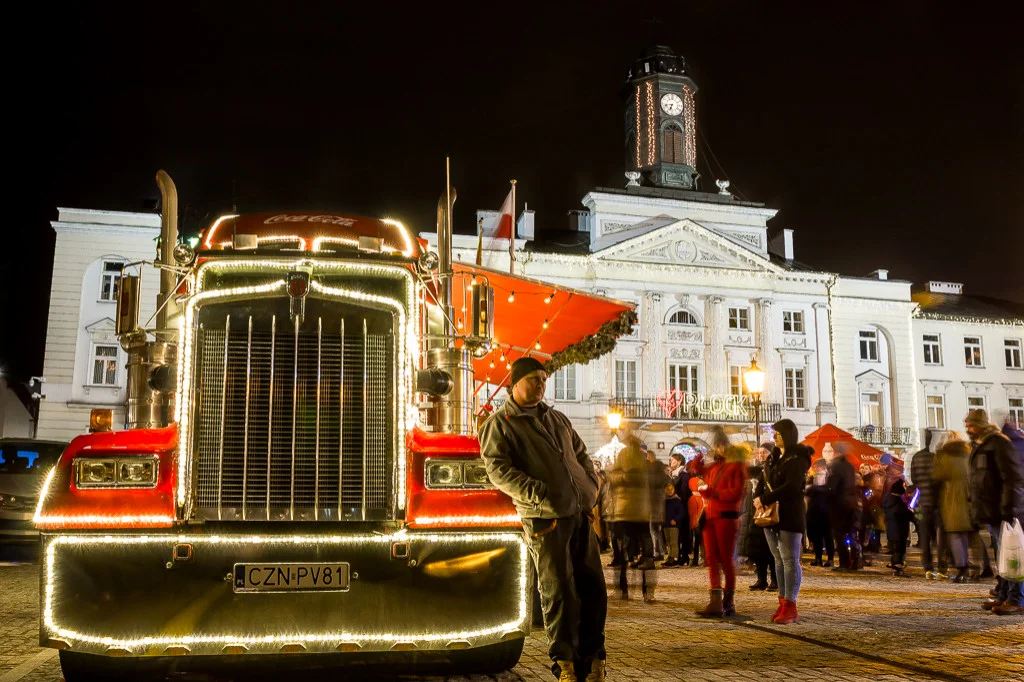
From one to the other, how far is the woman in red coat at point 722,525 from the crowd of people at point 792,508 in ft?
0.04

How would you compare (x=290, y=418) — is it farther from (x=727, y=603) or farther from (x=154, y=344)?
(x=727, y=603)

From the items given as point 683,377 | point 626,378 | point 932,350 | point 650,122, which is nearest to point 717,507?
point 626,378

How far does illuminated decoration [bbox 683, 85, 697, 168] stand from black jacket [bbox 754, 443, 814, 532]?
3844cm

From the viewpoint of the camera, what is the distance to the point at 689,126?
46125 millimetres

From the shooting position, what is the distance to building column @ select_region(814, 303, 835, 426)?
44031 mm

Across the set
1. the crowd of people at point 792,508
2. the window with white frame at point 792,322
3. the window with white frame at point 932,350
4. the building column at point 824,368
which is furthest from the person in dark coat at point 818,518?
the window with white frame at point 932,350

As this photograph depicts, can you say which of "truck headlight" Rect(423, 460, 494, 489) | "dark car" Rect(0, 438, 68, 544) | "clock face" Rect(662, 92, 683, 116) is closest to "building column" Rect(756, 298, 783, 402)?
"clock face" Rect(662, 92, 683, 116)

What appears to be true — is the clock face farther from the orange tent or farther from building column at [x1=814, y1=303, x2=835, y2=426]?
the orange tent

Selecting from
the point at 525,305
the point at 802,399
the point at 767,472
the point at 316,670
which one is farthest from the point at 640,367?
the point at 316,670

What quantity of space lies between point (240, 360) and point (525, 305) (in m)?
8.58

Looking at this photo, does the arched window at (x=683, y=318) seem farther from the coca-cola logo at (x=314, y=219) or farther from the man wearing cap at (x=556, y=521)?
the man wearing cap at (x=556, y=521)

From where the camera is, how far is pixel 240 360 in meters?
5.61

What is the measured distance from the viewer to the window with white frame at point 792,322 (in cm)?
4453

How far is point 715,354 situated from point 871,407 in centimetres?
955
